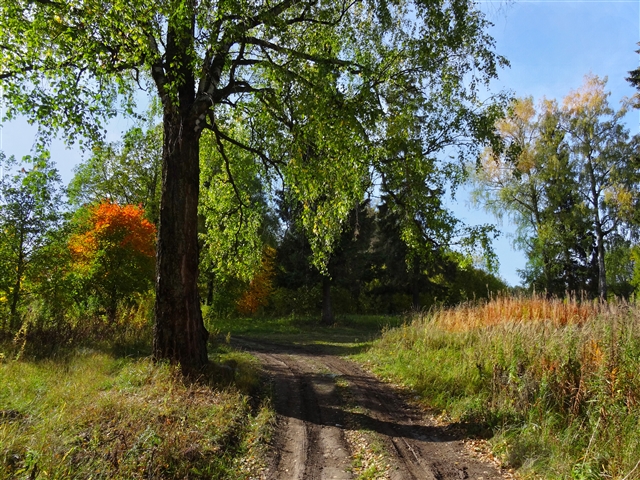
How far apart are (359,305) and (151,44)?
3515 centimetres

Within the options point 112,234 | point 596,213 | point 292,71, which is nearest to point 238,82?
point 292,71

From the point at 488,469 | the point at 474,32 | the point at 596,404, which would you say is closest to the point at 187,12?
the point at 474,32

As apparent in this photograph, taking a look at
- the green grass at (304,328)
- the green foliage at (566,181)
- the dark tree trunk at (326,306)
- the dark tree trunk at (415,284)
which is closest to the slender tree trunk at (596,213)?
the green foliage at (566,181)

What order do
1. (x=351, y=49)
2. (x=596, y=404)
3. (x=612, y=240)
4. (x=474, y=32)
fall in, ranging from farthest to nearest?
(x=612, y=240), (x=351, y=49), (x=474, y=32), (x=596, y=404)

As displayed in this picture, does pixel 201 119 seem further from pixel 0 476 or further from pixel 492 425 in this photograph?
pixel 492 425

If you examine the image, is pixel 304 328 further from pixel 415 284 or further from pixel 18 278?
pixel 18 278

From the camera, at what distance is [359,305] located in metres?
41.3

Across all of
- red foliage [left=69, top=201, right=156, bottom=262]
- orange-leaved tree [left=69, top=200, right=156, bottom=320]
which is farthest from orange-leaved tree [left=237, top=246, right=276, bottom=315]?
orange-leaved tree [left=69, top=200, right=156, bottom=320]

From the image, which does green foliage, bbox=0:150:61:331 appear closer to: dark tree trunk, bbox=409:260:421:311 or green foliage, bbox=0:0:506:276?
green foliage, bbox=0:0:506:276

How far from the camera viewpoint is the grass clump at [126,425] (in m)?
4.51

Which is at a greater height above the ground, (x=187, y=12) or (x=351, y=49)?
(x=351, y=49)

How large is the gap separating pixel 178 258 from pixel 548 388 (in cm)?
645

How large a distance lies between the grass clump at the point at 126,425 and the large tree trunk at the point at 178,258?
0.48 metres

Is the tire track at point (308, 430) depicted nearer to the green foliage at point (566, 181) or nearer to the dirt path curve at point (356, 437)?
the dirt path curve at point (356, 437)
